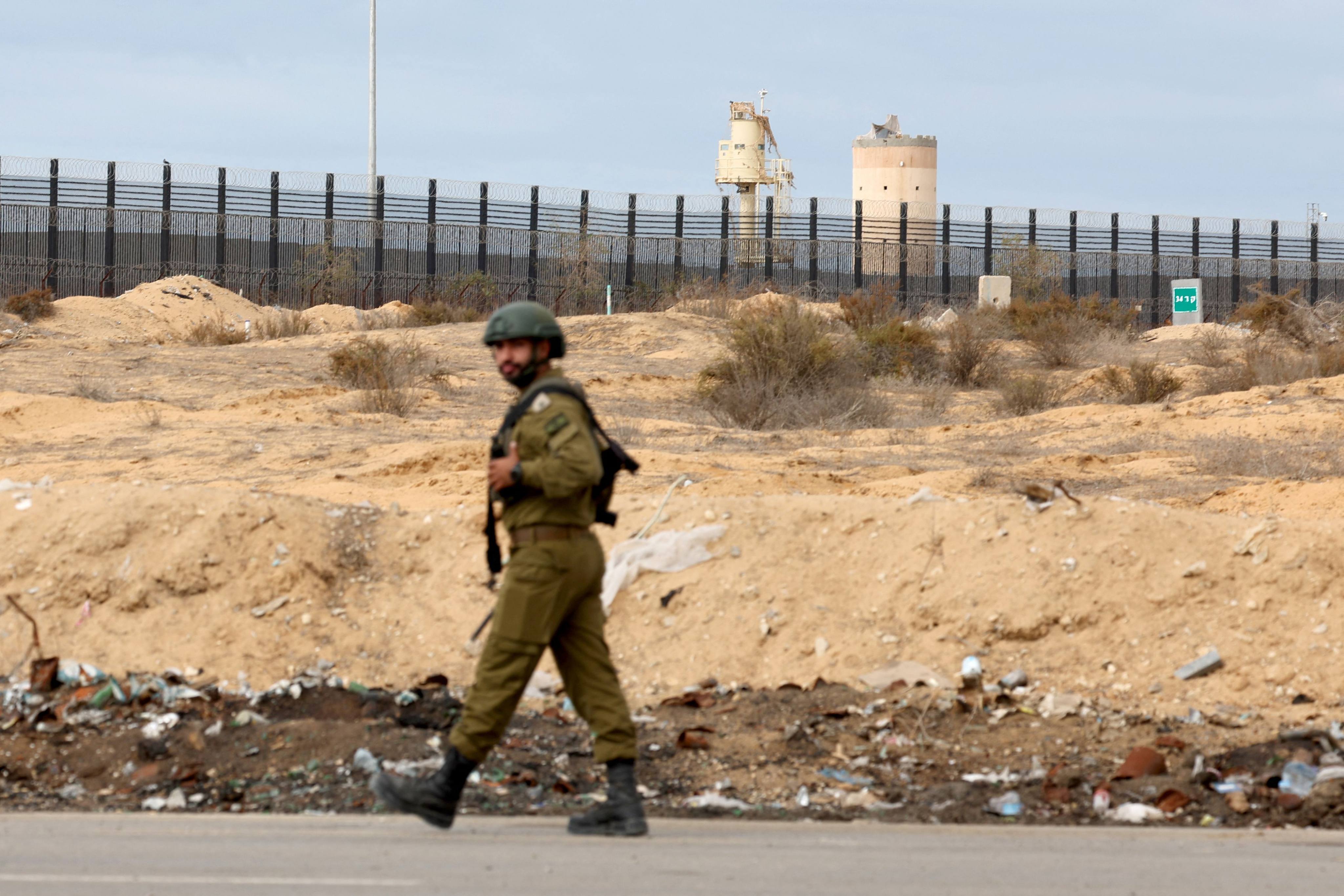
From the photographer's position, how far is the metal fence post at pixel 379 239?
124ft

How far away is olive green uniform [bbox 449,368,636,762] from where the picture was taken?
4.84 meters

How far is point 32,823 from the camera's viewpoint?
5.42 metres

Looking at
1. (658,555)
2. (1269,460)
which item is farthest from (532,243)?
(658,555)

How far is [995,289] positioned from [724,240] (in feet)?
24.4

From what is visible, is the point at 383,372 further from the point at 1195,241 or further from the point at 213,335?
the point at 1195,241

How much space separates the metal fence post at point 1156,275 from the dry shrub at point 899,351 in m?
20.2

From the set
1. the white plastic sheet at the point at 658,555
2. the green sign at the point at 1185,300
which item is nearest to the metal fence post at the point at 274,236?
the green sign at the point at 1185,300

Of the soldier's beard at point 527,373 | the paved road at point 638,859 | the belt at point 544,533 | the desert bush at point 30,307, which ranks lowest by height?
the paved road at point 638,859

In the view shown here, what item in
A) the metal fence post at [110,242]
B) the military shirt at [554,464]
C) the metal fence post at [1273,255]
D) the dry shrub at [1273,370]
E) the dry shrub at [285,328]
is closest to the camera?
the military shirt at [554,464]

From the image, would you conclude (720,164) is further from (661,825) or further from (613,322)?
(661,825)

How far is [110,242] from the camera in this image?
36.4 meters

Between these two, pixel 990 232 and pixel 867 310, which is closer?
pixel 867 310

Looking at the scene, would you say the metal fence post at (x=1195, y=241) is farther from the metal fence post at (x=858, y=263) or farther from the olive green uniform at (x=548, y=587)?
the olive green uniform at (x=548, y=587)

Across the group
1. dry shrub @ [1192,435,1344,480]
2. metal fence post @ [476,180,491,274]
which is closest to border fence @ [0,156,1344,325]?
metal fence post @ [476,180,491,274]
